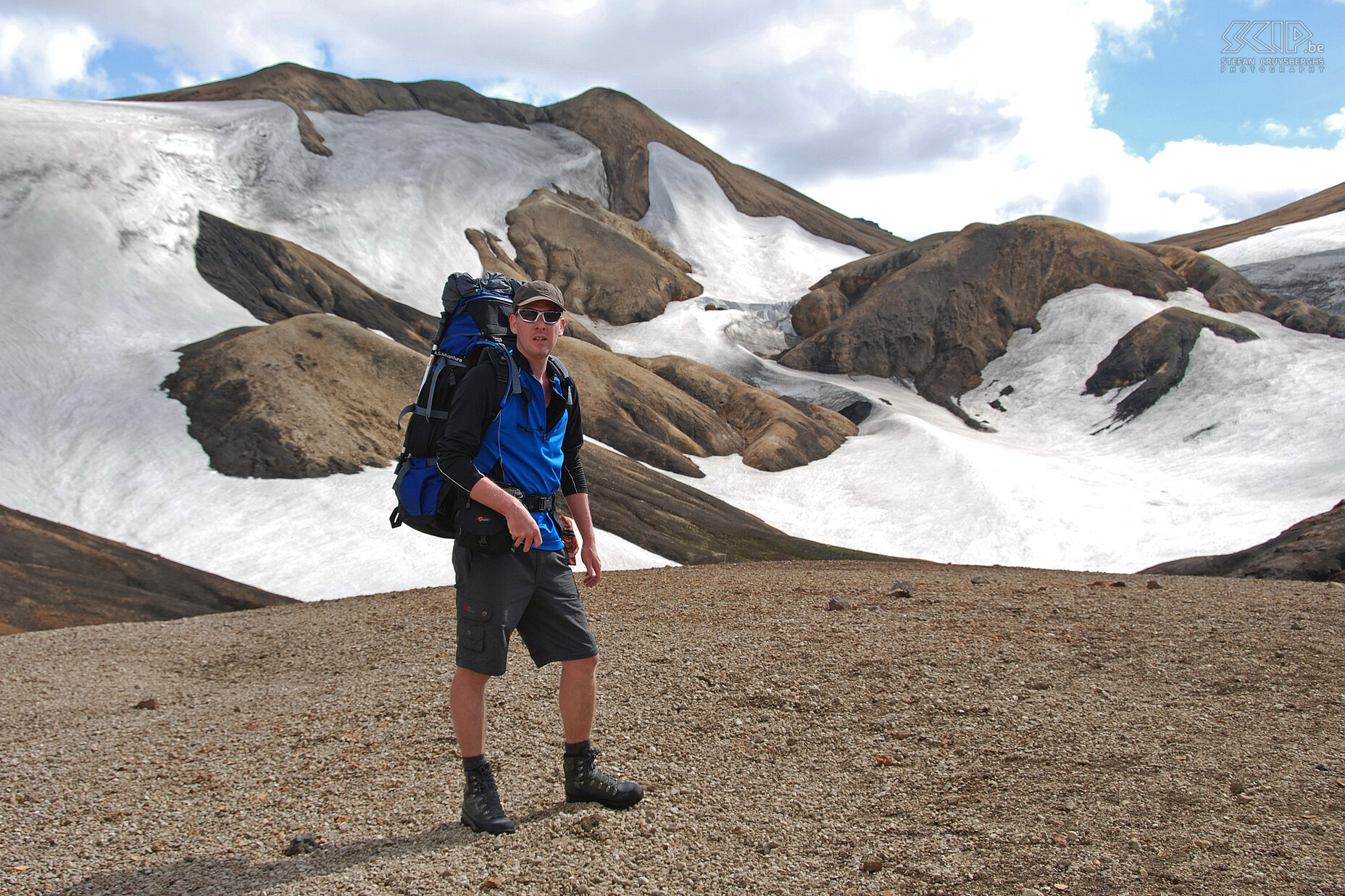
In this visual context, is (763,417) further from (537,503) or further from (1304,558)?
(537,503)

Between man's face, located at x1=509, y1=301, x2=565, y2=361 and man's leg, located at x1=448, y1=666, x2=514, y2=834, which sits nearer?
man's leg, located at x1=448, y1=666, x2=514, y2=834

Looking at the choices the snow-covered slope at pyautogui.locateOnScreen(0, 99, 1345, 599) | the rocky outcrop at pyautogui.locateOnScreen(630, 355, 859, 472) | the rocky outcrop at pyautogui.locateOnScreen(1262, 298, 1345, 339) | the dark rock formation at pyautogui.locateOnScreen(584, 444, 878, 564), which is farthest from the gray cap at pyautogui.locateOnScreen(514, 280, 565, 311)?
the rocky outcrop at pyautogui.locateOnScreen(1262, 298, 1345, 339)

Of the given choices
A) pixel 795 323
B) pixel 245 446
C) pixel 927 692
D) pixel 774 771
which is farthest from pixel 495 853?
pixel 795 323

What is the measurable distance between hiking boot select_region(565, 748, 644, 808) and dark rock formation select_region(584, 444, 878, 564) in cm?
1948

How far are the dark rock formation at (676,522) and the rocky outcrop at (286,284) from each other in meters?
14.3

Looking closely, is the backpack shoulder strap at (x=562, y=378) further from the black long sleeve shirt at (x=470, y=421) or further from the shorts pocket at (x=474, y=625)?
the shorts pocket at (x=474, y=625)

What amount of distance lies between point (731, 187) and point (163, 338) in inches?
2882

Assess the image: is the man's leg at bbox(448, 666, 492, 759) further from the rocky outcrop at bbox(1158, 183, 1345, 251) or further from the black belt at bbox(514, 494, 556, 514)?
the rocky outcrop at bbox(1158, 183, 1345, 251)

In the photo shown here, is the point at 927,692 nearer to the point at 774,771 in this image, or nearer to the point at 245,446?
the point at 774,771

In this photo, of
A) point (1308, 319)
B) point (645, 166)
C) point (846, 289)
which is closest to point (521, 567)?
point (1308, 319)

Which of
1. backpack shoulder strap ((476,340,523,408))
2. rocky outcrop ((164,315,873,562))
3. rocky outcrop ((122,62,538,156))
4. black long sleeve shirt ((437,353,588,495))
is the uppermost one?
rocky outcrop ((122,62,538,156))

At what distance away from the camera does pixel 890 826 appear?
4.27m

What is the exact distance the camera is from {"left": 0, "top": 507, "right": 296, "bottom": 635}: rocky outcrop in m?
13.4

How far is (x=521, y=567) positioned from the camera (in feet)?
14.1
